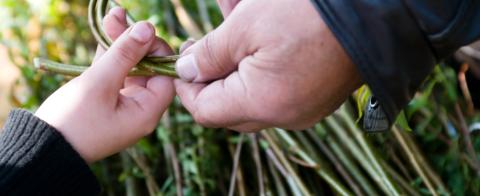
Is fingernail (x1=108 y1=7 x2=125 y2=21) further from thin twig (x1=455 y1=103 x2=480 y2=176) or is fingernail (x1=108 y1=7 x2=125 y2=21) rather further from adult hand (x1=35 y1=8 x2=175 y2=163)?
thin twig (x1=455 y1=103 x2=480 y2=176)

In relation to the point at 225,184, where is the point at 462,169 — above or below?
below

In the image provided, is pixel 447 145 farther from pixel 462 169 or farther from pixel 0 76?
pixel 0 76

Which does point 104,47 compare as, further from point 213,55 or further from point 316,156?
point 316,156

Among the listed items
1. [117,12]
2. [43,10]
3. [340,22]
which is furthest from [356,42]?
[43,10]

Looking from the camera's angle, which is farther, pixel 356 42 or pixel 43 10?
pixel 43 10

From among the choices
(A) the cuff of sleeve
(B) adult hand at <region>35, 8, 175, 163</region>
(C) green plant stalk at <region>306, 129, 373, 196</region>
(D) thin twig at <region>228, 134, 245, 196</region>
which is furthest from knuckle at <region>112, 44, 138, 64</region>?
(C) green plant stalk at <region>306, 129, 373, 196</region>

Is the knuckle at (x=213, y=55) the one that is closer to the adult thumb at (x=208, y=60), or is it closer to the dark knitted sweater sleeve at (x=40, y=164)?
the adult thumb at (x=208, y=60)

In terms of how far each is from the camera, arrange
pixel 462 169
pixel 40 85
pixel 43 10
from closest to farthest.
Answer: pixel 462 169, pixel 40 85, pixel 43 10
